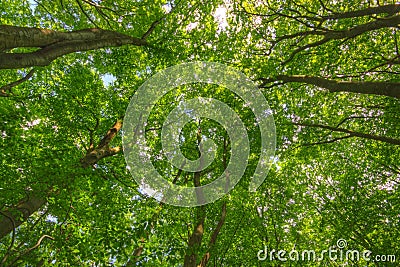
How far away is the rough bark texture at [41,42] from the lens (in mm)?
4652

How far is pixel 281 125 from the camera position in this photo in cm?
1129

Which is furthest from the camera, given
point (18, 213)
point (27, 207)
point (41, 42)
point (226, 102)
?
point (226, 102)

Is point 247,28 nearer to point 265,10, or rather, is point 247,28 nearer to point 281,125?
point 265,10

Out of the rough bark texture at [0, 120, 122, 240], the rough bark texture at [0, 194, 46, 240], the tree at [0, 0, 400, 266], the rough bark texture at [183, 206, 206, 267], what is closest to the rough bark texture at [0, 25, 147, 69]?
the tree at [0, 0, 400, 266]

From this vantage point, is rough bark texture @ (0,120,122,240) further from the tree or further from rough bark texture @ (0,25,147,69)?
rough bark texture @ (0,25,147,69)

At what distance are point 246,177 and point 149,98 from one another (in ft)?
19.7

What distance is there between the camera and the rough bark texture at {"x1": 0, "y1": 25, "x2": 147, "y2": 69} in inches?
183

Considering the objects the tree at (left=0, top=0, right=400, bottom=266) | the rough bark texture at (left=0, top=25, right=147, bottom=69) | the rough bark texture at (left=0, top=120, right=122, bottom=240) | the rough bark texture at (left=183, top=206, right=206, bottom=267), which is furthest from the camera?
the tree at (left=0, top=0, right=400, bottom=266)

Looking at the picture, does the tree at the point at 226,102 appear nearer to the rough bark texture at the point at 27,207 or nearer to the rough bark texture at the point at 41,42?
the rough bark texture at the point at 27,207

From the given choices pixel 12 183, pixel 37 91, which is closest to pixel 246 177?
pixel 12 183

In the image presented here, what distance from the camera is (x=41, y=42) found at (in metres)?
5.43

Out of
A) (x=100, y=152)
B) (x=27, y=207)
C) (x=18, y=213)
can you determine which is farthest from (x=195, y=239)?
(x=18, y=213)

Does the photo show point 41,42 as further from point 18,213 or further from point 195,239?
point 195,239

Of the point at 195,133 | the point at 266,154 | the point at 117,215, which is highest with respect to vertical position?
the point at 195,133
